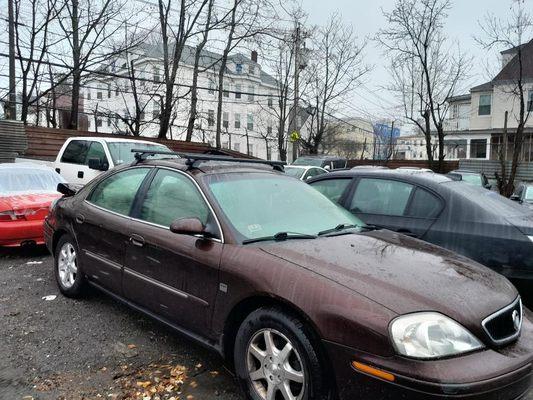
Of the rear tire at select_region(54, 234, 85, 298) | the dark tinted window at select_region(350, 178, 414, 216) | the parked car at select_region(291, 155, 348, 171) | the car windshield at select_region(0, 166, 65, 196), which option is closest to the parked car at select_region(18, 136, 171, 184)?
the car windshield at select_region(0, 166, 65, 196)

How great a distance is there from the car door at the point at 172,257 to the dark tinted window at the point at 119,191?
206 millimetres

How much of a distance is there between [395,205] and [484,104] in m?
Result: 28.5

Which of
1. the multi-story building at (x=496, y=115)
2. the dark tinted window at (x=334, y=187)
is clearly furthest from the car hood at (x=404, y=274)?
the multi-story building at (x=496, y=115)

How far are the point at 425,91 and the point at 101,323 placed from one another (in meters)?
24.7

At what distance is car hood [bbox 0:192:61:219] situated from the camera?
20.3ft

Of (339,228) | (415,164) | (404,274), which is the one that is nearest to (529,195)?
(339,228)

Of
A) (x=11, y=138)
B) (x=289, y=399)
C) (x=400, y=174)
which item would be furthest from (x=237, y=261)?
(x=11, y=138)

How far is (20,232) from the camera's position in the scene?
6141 mm

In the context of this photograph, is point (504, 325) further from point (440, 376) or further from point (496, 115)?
point (496, 115)

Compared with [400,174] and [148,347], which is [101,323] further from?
[400,174]

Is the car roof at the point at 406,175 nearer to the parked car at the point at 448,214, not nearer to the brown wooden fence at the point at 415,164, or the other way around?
the parked car at the point at 448,214

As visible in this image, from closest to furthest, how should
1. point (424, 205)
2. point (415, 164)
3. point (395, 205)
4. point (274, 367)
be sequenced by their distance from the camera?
point (274, 367) → point (424, 205) → point (395, 205) → point (415, 164)

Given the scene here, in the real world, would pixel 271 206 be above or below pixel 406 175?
below

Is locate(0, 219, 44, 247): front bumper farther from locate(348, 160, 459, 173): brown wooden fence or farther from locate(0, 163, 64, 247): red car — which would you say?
locate(348, 160, 459, 173): brown wooden fence
